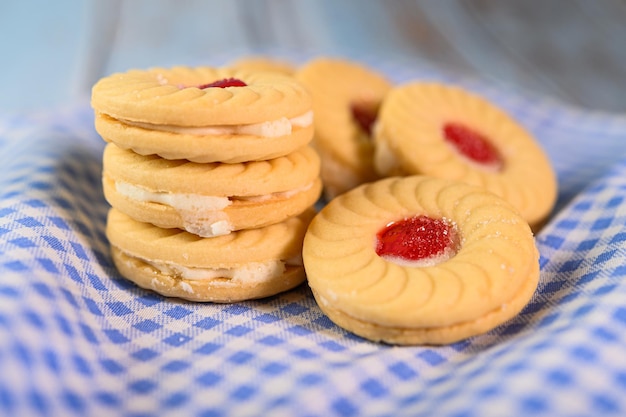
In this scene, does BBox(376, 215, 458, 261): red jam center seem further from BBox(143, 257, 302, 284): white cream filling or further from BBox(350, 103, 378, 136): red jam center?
BBox(350, 103, 378, 136): red jam center

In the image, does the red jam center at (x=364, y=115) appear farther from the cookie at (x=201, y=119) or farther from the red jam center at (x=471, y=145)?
the cookie at (x=201, y=119)

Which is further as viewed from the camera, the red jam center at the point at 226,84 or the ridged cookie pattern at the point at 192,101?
the red jam center at the point at 226,84

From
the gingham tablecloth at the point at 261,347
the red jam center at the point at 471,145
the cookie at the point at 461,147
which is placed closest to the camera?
the gingham tablecloth at the point at 261,347

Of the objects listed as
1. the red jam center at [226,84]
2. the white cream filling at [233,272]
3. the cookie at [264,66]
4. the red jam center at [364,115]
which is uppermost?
the red jam center at [226,84]

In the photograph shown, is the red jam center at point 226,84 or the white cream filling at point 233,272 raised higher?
the red jam center at point 226,84

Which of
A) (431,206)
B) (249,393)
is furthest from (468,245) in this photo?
(249,393)

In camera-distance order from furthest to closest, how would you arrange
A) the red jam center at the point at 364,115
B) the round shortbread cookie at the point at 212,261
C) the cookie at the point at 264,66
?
the cookie at the point at 264,66 → the red jam center at the point at 364,115 → the round shortbread cookie at the point at 212,261

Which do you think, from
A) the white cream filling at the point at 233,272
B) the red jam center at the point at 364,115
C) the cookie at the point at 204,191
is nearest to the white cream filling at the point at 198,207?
the cookie at the point at 204,191

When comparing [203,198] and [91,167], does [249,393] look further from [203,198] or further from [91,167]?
[91,167]

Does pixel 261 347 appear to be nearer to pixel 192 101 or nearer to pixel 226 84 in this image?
pixel 192 101
